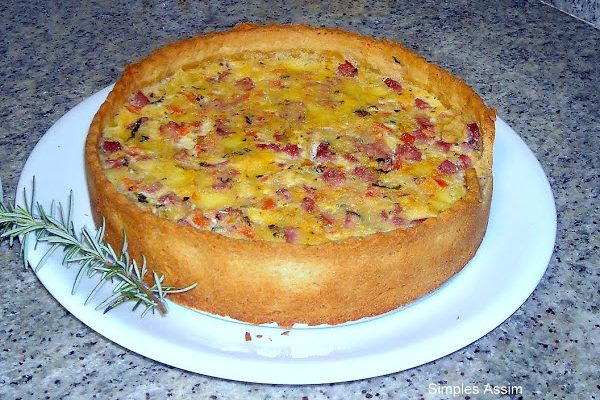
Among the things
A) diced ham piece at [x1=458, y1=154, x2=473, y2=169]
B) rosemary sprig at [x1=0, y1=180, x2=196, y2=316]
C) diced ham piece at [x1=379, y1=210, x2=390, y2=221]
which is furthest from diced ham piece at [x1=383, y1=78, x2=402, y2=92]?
rosemary sprig at [x1=0, y1=180, x2=196, y2=316]

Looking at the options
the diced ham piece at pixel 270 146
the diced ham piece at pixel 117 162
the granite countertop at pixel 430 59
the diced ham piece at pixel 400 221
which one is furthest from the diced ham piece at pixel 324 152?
the granite countertop at pixel 430 59

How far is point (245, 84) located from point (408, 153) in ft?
2.06

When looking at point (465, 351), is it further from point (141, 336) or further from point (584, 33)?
point (584, 33)

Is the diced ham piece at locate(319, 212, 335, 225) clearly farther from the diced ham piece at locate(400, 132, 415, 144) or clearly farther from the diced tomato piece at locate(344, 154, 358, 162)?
the diced ham piece at locate(400, 132, 415, 144)

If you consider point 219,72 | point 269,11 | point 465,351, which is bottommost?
point 465,351

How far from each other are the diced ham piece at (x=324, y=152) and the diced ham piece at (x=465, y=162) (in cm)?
38

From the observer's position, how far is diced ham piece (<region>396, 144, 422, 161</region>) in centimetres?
257

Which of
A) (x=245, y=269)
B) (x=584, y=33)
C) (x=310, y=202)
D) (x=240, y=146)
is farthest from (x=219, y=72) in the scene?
(x=584, y=33)

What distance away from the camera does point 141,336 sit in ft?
6.82

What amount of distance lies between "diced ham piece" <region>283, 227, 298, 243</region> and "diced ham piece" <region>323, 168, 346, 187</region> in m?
0.24

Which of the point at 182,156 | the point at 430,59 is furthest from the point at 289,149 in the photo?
the point at 430,59

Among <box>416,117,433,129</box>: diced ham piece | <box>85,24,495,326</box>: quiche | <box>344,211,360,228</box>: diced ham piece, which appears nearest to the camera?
<box>85,24,495,326</box>: quiche

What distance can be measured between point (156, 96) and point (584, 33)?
2136mm

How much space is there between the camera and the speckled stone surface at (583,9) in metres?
4.06
